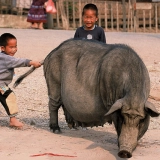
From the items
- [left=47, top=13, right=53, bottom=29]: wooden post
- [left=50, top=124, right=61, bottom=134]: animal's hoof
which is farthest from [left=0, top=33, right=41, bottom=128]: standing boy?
[left=47, top=13, right=53, bottom=29]: wooden post

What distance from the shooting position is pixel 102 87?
24.9 feet

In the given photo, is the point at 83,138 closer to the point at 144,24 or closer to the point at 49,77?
the point at 49,77

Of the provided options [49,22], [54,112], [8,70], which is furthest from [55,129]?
[49,22]

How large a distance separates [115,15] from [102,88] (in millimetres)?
15709

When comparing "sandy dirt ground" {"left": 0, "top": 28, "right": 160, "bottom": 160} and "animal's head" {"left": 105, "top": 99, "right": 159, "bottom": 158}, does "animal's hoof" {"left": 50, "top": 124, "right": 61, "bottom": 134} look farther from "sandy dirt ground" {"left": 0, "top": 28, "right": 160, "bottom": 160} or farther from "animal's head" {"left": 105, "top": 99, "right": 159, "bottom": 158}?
"animal's head" {"left": 105, "top": 99, "right": 159, "bottom": 158}

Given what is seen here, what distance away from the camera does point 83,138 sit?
8.28 meters

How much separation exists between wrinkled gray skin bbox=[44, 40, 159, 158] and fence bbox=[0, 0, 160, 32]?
13.9m

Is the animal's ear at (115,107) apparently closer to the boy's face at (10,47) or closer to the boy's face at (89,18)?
the boy's face at (10,47)

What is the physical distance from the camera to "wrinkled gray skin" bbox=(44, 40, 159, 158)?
7.00 m

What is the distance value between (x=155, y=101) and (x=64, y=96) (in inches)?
136

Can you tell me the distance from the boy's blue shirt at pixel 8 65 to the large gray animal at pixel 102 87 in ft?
1.12

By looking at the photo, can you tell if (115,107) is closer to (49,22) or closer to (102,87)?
(102,87)

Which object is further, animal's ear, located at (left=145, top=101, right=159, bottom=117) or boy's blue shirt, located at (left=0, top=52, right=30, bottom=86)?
boy's blue shirt, located at (left=0, top=52, right=30, bottom=86)

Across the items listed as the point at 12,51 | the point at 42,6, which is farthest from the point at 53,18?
the point at 12,51
